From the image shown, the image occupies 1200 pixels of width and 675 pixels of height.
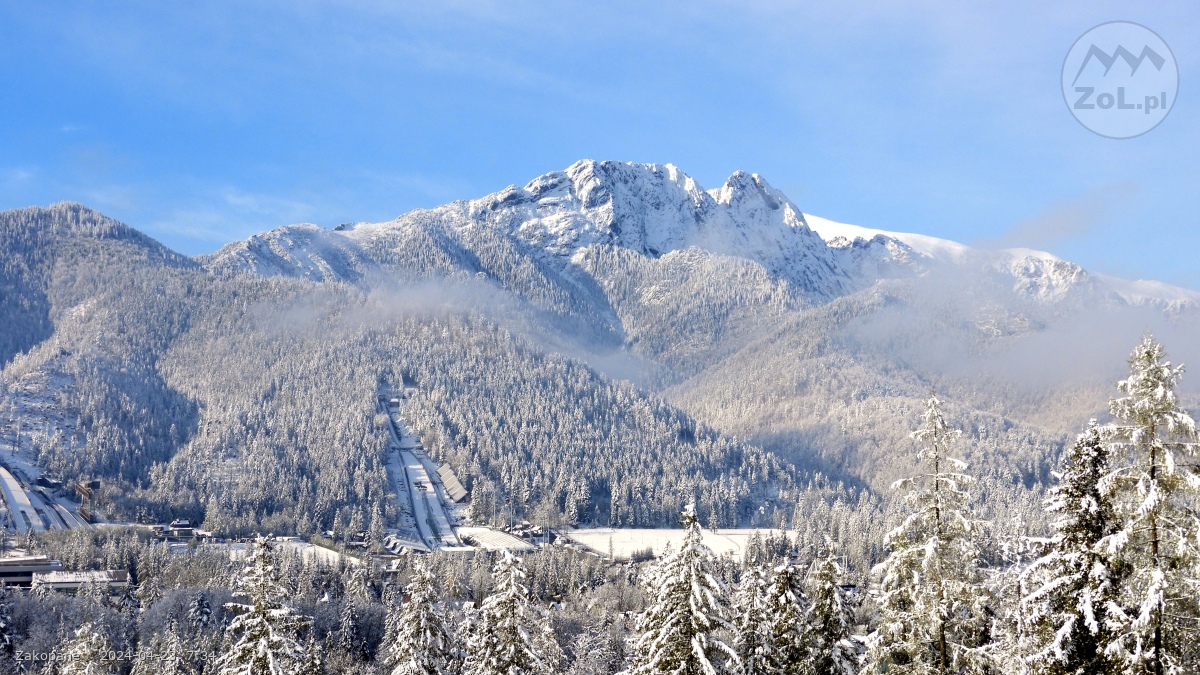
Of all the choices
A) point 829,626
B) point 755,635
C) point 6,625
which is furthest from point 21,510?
point 829,626

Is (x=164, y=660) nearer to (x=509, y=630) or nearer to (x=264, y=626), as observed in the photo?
(x=264, y=626)

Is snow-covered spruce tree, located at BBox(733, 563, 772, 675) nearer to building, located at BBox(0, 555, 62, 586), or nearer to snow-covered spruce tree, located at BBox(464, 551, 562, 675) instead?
snow-covered spruce tree, located at BBox(464, 551, 562, 675)

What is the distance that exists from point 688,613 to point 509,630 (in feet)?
33.1

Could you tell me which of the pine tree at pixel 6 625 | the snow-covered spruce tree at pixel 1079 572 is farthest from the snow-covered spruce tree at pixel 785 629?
the pine tree at pixel 6 625

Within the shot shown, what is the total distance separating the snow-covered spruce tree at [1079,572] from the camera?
24.4 metres

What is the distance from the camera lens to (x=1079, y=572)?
2488 cm

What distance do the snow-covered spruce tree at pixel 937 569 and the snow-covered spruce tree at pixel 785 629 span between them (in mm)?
7521

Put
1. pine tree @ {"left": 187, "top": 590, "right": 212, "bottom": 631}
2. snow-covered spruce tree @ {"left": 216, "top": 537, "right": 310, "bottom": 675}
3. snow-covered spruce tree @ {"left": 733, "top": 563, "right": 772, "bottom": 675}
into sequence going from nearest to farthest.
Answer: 1. snow-covered spruce tree @ {"left": 216, "top": 537, "right": 310, "bottom": 675}
2. snow-covered spruce tree @ {"left": 733, "top": 563, "right": 772, "bottom": 675}
3. pine tree @ {"left": 187, "top": 590, "right": 212, "bottom": 631}

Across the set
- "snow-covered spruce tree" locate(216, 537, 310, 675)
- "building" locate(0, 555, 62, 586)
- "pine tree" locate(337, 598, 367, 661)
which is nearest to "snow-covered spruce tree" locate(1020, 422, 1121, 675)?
"snow-covered spruce tree" locate(216, 537, 310, 675)

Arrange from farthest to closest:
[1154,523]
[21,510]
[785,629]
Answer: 1. [21,510]
2. [785,629]
3. [1154,523]

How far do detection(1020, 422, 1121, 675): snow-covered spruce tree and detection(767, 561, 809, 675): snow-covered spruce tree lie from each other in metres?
11.8

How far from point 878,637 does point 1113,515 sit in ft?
28.6

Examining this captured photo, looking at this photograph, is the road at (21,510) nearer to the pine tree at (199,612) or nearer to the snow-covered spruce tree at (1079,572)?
the pine tree at (199,612)

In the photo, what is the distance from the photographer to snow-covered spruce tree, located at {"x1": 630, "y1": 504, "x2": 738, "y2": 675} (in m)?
30.0
